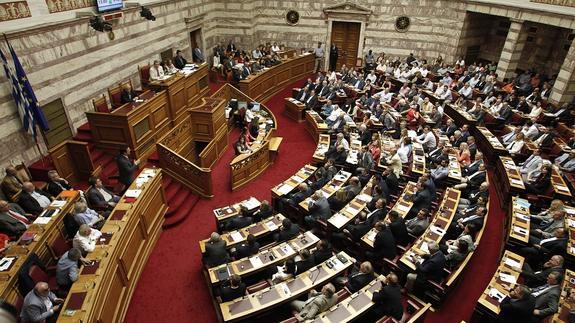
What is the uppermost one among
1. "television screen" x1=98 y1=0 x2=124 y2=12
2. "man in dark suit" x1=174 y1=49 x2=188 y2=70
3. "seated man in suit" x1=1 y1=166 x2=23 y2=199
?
"television screen" x1=98 y1=0 x2=124 y2=12

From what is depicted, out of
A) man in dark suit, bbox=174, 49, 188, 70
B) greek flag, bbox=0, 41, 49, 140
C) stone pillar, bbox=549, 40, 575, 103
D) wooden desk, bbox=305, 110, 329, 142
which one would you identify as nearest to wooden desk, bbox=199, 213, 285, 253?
greek flag, bbox=0, 41, 49, 140

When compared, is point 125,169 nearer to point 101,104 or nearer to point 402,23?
point 101,104

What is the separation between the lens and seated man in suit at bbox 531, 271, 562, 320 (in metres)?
6.09

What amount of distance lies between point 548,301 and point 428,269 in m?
2.05

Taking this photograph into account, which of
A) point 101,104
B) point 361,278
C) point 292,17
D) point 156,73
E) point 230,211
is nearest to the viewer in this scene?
point 361,278

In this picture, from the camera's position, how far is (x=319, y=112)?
15.7m

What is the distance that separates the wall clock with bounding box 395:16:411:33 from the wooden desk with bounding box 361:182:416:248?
1293cm

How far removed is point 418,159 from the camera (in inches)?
429

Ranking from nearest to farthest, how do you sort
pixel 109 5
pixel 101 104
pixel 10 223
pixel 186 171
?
pixel 10 223 → pixel 186 171 → pixel 101 104 → pixel 109 5

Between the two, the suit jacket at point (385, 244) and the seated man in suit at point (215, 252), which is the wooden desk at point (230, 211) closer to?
the seated man in suit at point (215, 252)

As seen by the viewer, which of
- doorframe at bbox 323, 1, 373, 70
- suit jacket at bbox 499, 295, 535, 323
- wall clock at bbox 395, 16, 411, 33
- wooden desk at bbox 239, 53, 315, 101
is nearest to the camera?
suit jacket at bbox 499, 295, 535, 323

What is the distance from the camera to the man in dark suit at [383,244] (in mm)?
7285

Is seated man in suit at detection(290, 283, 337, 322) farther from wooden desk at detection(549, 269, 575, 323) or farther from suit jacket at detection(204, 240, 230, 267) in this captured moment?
wooden desk at detection(549, 269, 575, 323)

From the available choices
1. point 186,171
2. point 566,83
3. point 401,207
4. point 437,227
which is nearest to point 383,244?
point 437,227
